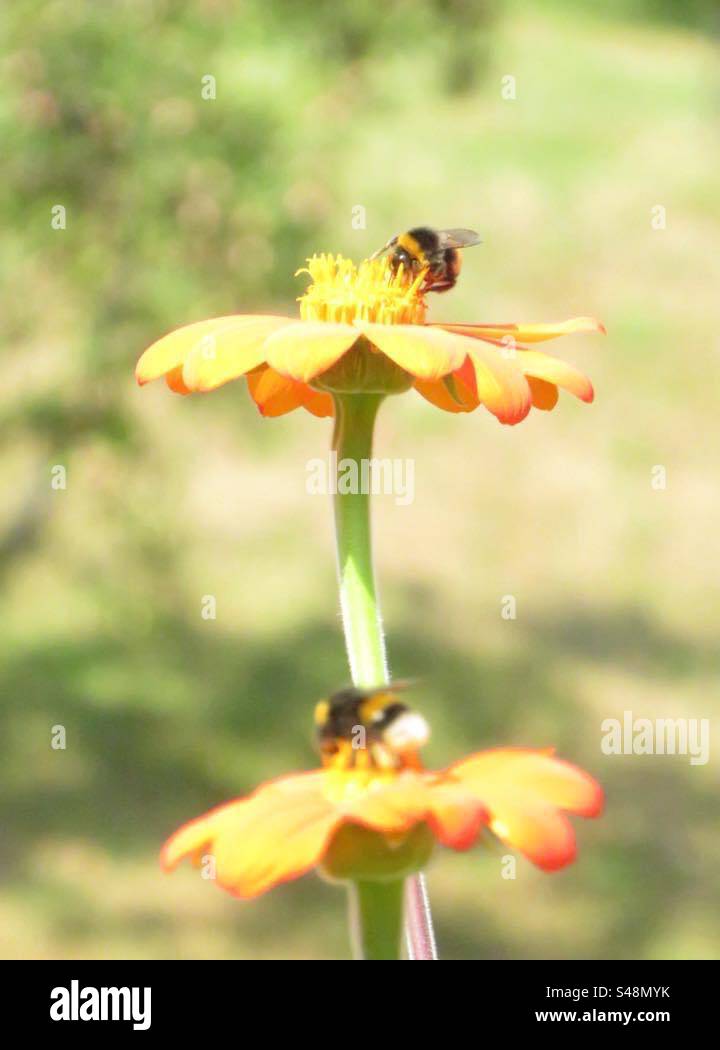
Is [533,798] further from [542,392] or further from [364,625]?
[542,392]

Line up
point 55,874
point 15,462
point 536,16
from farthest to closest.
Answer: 1. point 536,16
2. point 15,462
3. point 55,874

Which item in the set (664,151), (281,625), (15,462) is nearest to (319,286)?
(281,625)

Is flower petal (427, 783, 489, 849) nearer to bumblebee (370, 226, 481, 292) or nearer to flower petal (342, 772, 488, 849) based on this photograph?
flower petal (342, 772, 488, 849)

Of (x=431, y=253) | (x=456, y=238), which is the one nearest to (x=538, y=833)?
(x=431, y=253)

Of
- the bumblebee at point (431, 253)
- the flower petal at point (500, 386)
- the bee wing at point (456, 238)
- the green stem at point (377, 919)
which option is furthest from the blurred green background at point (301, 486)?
the bee wing at point (456, 238)

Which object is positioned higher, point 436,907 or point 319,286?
point 319,286

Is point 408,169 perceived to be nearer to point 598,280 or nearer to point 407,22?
point 598,280
